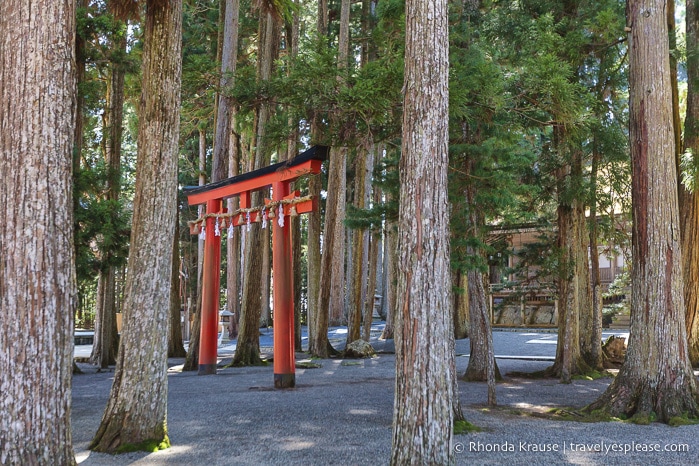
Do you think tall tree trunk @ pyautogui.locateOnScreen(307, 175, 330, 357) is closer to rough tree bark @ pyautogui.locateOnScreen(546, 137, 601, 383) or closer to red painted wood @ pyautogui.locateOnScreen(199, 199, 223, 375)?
red painted wood @ pyautogui.locateOnScreen(199, 199, 223, 375)

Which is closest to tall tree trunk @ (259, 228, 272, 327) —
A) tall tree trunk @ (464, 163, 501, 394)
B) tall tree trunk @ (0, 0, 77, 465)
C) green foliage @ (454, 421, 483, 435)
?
tall tree trunk @ (464, 163, 501, 394)

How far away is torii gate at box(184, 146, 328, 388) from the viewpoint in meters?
11.0

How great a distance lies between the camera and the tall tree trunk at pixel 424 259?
16.9ft

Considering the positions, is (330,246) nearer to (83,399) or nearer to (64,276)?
(83,399)

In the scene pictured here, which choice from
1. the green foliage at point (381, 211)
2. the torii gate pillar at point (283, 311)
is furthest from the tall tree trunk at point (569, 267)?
the torii gate pillar at point (283, 311)

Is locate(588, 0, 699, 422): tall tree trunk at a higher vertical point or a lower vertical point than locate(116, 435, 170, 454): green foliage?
higher

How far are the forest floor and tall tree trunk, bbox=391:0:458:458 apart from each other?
38.4 inches

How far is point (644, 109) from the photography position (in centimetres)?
852

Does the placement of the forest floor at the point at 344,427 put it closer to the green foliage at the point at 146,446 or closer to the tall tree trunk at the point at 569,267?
the green foliage at the point at 146,446

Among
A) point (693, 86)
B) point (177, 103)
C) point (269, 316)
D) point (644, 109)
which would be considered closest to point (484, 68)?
point (644, 109)

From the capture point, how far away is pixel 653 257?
822 cm

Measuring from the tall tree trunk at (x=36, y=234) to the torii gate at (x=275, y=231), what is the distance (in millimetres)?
5839

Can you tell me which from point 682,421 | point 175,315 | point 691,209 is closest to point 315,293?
point 175,315

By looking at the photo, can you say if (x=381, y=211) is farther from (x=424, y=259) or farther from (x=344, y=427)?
(x=424, y=259)
